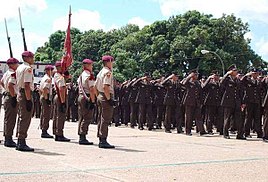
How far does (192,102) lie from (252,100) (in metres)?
1.82

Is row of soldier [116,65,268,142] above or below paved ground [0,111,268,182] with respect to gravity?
above

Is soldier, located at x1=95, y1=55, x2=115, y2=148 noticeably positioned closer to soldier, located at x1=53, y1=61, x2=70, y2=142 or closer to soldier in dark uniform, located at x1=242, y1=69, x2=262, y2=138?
soldier, located at x1=53, y1=61, x2=70, y2=142

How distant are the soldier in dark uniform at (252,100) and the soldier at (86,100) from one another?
4633 mm

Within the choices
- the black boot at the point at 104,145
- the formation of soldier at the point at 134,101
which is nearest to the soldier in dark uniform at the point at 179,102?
the formation of soldier at the point at 134,101

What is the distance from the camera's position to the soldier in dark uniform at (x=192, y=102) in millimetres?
14289

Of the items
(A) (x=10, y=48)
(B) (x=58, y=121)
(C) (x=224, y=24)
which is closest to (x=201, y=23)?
(C) (x=224, y=24)

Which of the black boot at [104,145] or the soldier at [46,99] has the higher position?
the soldier at [46,99]

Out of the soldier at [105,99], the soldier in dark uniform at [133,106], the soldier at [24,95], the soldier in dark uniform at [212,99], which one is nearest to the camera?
the soldier at [24,95]

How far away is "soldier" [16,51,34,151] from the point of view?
9242 mm

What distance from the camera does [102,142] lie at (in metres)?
10.2

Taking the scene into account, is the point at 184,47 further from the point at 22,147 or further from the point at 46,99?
the point at 22,147

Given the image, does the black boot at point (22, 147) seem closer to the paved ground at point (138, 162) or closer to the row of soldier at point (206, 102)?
the paved ground at point (138, 162)

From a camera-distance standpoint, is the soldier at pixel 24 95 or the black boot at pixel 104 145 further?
the black boot at pixel 104 145

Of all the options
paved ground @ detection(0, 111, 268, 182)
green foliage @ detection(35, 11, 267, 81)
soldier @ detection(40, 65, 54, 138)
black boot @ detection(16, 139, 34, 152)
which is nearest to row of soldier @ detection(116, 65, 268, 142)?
paved ground @ detection(0, 111, 268, 182)
